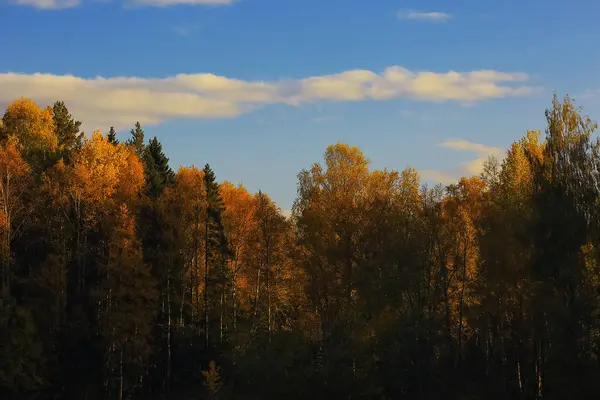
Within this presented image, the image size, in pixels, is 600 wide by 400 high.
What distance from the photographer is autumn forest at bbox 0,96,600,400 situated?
36812mm

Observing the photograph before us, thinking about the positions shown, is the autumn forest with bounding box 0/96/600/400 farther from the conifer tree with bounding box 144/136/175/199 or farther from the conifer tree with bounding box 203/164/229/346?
the conifer tree with bounding box 144/136/175/199

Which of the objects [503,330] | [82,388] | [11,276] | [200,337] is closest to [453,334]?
[503,330]

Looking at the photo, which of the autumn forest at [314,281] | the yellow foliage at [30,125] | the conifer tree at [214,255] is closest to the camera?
the autumn forest at [314,281]

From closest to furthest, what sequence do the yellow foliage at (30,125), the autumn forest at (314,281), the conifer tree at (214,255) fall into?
the autumn forest at (314,281)
the conifer tree at (214,255)
the yellow foliage at (30,125)

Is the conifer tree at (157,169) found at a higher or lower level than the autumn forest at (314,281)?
higher

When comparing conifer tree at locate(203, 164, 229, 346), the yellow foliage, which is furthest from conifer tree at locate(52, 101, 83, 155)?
conifer tree at locate(203, 164, 229, 346)

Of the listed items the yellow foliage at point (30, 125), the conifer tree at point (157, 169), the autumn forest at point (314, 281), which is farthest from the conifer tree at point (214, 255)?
the yellow foliage at point (30, 125)

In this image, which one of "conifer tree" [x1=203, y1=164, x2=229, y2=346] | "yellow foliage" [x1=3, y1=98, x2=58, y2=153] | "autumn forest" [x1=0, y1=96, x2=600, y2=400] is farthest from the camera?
"yellow foliage" [x1=3, y1=98, x2=58, y2=153]

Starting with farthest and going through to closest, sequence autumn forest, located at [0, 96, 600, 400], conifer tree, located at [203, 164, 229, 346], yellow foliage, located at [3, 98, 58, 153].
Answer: yellow foliage, located at [3, 98, 58, 153] → conifer tree, located at [203, 164, 229, 346] → autumn forest, located at [0, 96, 600, 400]

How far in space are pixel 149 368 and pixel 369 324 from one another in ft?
70.3

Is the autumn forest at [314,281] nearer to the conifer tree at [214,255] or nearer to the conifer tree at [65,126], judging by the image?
the conifer tree at [214,255]

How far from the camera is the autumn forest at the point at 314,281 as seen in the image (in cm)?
3681

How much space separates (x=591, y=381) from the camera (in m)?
32.7

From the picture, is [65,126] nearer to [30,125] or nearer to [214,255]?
[30,125]
